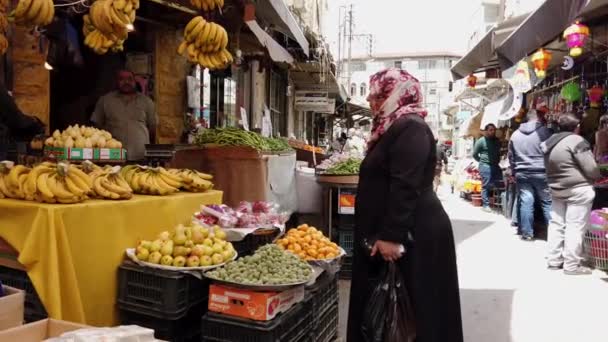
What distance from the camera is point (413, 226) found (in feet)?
9.75

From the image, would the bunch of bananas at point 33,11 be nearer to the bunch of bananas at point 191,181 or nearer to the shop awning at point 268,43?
the bunch of bananas at point 191,181

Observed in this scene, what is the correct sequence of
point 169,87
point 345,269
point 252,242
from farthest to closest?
point 169,87, point 345,269, point 252,242

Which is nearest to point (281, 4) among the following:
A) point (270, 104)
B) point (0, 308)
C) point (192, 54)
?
point (192, 54)

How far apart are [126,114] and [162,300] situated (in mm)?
4297

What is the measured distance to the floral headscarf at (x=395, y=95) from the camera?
10.1 ft

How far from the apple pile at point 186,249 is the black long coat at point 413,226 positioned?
3.08 ft

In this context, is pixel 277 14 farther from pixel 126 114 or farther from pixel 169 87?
pixel 169 87

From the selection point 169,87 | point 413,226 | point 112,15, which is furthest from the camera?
point 169,87

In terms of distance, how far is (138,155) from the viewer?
683 centimetres

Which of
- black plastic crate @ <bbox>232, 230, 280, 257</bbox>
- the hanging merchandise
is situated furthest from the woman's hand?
the hanging merchandise

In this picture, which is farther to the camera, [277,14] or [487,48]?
[487,48]

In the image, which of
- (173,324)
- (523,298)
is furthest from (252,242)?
(523,298)

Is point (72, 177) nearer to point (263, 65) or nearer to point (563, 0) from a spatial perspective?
point (563, 0)

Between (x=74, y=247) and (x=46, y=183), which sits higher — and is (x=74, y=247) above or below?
below
